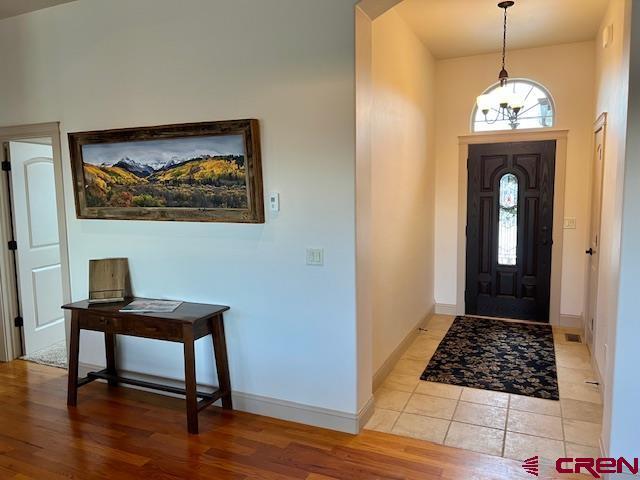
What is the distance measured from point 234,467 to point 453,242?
3921mm

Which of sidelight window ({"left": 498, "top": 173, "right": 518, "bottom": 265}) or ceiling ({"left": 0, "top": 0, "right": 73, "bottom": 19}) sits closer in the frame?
ceiling ({"left": 0, "top": 0, "right": 73, "bottom": 19})

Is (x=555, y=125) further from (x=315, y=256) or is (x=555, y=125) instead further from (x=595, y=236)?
(x=315, y=256)

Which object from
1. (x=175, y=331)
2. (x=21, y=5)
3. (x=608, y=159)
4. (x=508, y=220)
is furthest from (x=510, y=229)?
(x=21, y=5)

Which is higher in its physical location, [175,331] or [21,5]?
[21,5]

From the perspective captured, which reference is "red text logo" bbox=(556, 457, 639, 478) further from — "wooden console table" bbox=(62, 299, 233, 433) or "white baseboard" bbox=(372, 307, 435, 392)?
"wooden console table" bbox=(62, 299, 233, 433)

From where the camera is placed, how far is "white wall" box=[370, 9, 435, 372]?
11.8ft

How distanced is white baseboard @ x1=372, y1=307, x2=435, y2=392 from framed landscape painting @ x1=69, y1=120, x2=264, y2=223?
1.59m

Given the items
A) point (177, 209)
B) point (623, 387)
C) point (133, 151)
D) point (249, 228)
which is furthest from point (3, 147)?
point (623, 387)

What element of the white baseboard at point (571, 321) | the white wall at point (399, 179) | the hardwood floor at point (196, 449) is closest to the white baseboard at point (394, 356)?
the white wall at point (399, 179)

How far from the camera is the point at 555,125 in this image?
16.7 feet

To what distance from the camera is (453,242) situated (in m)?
5.69

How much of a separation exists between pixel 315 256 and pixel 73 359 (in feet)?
6.45

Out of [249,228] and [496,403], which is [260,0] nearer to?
[249,228]

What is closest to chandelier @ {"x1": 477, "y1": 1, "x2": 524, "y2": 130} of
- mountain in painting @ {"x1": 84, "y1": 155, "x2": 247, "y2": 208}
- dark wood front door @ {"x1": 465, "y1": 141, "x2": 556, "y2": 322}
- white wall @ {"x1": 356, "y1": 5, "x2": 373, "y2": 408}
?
dark wood front door @ {"x1": 465, "y1": 141, "x2": 556, "y2": 322}
